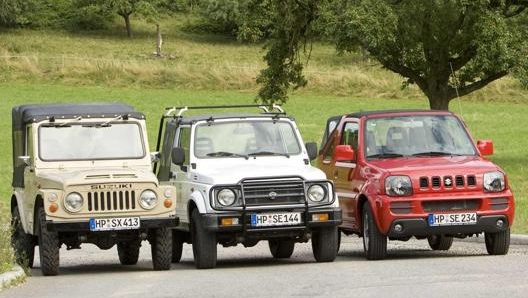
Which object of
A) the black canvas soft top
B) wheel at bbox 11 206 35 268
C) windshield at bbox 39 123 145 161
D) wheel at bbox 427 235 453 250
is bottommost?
wheel at bbox 427 235 453 250

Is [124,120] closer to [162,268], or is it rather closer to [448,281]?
[162,268]

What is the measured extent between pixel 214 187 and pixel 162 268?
117 cm

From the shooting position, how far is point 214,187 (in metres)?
17.7

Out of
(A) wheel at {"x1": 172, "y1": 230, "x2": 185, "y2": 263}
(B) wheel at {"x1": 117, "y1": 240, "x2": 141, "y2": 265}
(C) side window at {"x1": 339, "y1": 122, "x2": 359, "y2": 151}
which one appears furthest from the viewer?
(A) wheel at {"x1": 172, "y1": 230, "x2": 185, "y2": 263}

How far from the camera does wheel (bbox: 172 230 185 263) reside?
64.6 feet

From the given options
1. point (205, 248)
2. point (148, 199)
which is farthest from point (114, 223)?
point (205, 248)

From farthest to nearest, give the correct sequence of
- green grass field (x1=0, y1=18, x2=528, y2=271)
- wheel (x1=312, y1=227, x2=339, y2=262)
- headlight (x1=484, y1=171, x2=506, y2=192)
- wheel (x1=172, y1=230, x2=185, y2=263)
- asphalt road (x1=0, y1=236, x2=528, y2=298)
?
green grass field (x1=0, y1=18, x2=528, y2=271)
wheel (x1=172, y1=230, x2=185, y2=263)
headlight (x1=484, y1=171, x2=506, y2=192)
wheel (x1=312, y1=227, x2=339, y2=262)
asphalt road (x1=0, y1=236, x2=528, y2=298)

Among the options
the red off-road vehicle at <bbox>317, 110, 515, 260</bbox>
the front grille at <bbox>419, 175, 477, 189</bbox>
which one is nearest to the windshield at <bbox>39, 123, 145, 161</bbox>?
the red off-road vehicle at <bbox>317, 110, 515, 260</bbox>

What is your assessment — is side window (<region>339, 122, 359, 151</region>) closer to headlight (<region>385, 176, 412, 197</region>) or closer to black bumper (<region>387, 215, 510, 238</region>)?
headlight (<region>385, 176, 412, 197</region>)

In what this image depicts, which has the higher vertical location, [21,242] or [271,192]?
[271,192]

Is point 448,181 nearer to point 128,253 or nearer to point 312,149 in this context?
point 312,149

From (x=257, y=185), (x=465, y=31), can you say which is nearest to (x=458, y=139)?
(x=257, y=185)

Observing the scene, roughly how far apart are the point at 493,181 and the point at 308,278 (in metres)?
3.86

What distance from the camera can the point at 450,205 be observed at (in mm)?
18000
